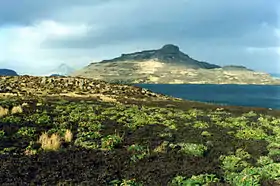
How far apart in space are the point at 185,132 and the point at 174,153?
7.10 m

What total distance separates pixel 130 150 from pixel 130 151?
0.28 meters

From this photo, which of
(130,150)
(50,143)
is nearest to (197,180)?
(130,150)

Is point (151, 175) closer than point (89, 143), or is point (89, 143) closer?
point (151, 175)

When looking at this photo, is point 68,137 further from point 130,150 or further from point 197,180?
point 197,180

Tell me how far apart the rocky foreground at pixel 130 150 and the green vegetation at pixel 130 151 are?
0.14 ft

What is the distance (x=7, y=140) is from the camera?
22.8 m

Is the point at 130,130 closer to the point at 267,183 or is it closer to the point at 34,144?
the point at 34,144

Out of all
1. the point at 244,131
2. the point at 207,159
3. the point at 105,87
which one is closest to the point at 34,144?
the point at 207,159

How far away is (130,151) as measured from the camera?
70.2ft

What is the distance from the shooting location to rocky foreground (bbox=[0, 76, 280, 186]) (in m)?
16.4

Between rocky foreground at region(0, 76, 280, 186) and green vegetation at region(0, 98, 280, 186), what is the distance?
0.14 ft

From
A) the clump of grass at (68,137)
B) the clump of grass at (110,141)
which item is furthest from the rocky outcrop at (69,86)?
the clump of grass at (68,137)

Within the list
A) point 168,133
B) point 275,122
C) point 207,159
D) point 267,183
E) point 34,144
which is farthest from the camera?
point 275,122

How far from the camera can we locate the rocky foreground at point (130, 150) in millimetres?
16391
